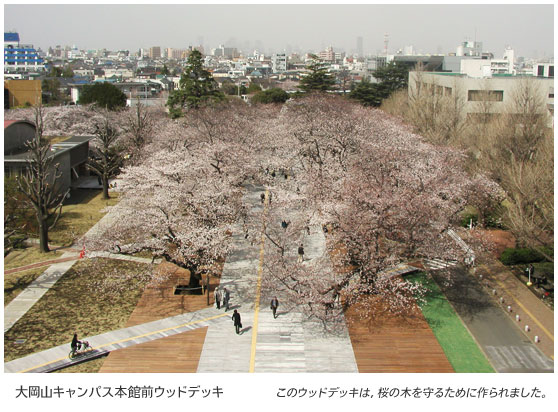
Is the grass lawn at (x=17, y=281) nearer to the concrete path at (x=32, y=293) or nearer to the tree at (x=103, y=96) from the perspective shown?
the concrete path at (x=32, y=293)

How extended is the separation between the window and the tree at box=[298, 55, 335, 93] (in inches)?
670

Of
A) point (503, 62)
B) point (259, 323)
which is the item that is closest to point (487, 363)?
point (259, 323)

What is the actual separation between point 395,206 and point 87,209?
70.2ft

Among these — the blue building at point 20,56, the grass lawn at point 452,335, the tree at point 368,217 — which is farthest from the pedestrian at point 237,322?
the blue building at point 20,56

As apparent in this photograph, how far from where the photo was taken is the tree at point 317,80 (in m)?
63.1

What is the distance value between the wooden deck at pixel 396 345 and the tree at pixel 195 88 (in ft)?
117

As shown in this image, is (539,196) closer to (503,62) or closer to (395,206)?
(395,206)

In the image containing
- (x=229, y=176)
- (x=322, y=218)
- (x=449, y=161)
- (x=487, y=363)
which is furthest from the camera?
(x=449, y=161)

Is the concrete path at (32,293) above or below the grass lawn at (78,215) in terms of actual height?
below

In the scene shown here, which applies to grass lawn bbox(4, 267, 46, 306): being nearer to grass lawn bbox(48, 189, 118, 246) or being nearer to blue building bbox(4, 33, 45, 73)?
grass lawn bbox(48, 189, 118, 246)

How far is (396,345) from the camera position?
1886cm

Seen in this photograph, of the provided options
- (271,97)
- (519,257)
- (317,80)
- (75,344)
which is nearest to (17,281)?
(75,344)

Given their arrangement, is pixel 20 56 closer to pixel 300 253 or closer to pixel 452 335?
pixel 300 253
